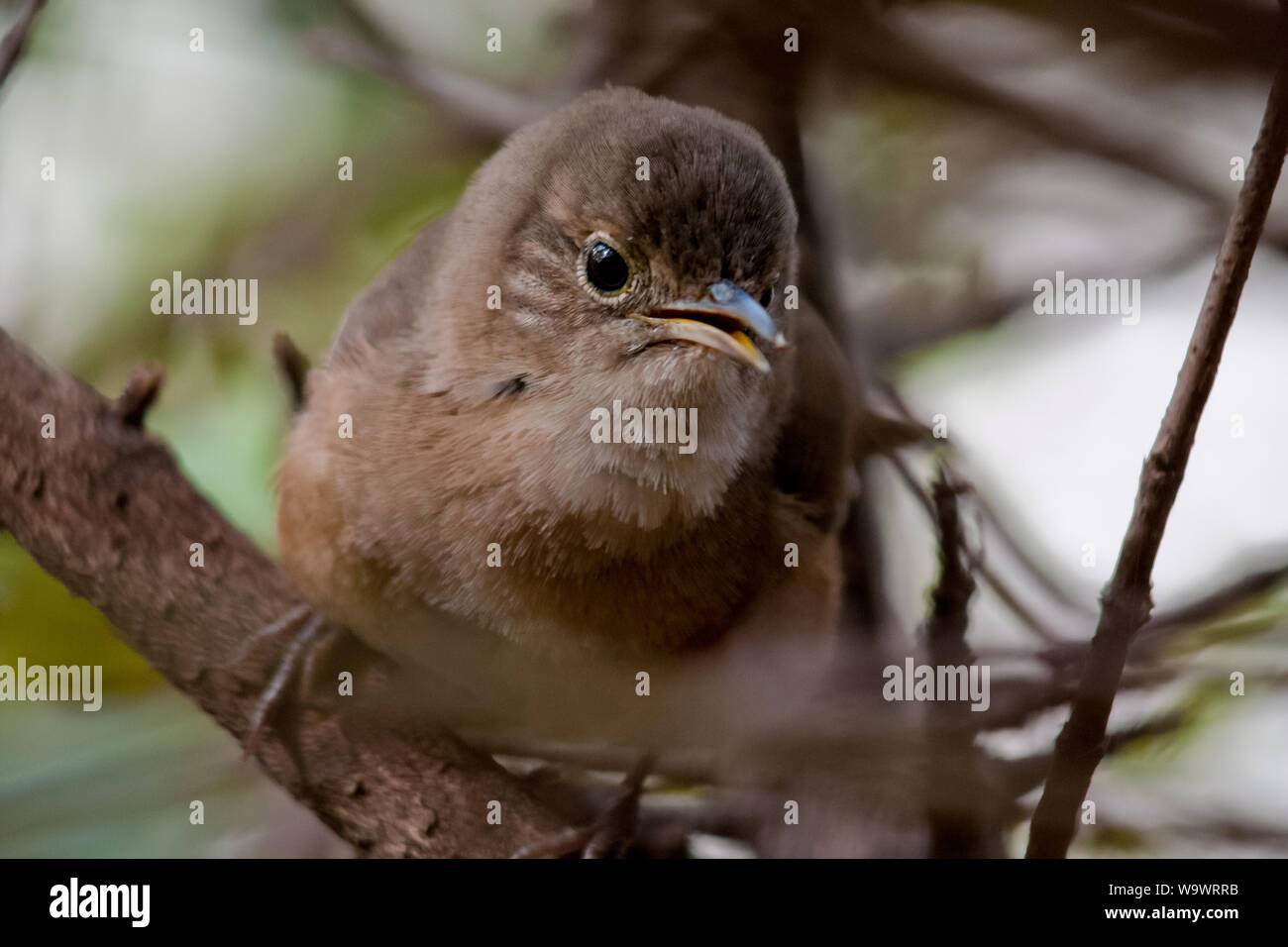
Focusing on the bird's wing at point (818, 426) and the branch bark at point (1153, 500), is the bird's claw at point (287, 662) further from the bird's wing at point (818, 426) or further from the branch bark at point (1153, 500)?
the branch bark at point (1153, 500)

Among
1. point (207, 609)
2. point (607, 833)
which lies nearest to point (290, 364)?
point (207, 609)

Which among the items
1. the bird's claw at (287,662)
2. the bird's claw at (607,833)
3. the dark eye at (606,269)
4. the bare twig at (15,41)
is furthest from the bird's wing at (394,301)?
the bird's claw at (607,833)

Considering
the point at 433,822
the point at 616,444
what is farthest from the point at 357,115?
the point at 433,822

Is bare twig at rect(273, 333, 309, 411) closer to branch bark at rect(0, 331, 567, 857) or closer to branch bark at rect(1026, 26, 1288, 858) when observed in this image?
branch bark at rect(0, 331, 567, 857)

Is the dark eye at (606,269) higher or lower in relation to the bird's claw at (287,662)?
higher

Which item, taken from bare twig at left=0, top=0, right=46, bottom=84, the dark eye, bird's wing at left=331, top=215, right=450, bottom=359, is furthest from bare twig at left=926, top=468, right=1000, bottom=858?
bare twig at left=0, top=0, right=46, bottom=84

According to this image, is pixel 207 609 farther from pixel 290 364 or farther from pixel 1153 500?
pixel 1153 500

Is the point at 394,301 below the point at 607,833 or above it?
above
